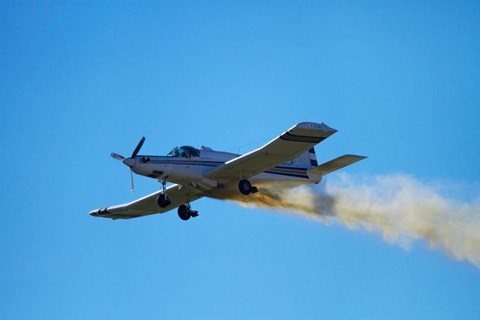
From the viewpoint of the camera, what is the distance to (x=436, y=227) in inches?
1957

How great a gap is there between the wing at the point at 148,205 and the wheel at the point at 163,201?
1.75 metres

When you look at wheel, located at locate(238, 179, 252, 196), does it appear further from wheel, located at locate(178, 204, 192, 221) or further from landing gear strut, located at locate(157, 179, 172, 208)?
landing gear strut, located at locate(157, 179, 172, 208)

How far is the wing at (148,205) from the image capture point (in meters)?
49.9

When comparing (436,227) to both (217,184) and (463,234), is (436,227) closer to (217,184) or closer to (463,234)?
(463,234)

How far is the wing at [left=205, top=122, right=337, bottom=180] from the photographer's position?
44.1 meters

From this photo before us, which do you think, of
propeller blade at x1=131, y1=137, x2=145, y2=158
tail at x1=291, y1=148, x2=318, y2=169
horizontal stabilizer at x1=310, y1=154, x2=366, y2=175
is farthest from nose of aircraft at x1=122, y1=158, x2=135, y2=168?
horizontal stabilizer at x1=310, y1=154, x2=366, y2=175

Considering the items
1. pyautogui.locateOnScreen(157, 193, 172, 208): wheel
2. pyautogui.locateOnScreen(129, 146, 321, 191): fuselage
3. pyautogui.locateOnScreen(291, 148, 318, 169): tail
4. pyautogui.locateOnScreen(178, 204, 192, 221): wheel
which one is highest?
pyautogui.locateOnScreen(291, 148, 318, 169): tail

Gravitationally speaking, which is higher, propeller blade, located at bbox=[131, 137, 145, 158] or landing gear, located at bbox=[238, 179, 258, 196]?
propeller blade, located at bbox=[131, 137, 145, 158]

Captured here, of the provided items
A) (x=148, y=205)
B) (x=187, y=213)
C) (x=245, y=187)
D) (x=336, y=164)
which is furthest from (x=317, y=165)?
(x=148, y=205)

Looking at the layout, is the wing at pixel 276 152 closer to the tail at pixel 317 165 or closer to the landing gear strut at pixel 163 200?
the landing gear strut at pixel 163 200

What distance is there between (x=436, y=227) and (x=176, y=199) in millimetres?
12487

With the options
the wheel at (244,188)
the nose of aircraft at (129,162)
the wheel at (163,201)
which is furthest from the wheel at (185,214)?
the nose of aircraft at (129,162)

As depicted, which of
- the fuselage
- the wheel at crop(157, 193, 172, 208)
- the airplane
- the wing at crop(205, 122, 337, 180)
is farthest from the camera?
the wheel at crop(157, 193, 172, 208)

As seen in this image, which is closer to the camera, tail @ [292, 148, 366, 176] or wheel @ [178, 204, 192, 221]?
tail @ [292, 148, 366, 176]
